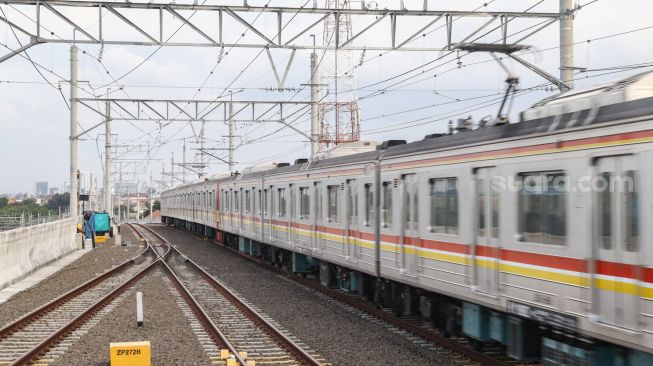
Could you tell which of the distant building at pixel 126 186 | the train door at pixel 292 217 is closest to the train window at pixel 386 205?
the train door at pixel 292 217

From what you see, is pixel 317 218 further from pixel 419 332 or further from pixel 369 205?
pixel 419 332

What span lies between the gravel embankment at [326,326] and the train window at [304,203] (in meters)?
→ 1.73

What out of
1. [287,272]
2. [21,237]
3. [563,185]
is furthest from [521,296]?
[21,237]

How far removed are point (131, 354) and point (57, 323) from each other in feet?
15.2

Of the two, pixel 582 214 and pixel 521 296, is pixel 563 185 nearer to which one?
pixel 582 214

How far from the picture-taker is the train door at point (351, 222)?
14883mm

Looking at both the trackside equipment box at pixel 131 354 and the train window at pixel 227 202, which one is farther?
the train window at pixel 227 202

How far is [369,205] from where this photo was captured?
14.1m

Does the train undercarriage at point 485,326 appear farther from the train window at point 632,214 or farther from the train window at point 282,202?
the train window at point 282,202

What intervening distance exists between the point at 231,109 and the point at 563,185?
3290cm

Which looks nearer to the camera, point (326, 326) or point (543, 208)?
point (543, 208)

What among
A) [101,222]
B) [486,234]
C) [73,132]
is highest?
[73,132]

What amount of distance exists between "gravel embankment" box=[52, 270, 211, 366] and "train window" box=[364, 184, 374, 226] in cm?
359

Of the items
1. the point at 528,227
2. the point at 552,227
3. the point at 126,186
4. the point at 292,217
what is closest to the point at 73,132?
the point at 292,217
